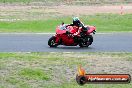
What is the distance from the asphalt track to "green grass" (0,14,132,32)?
3.81 metres

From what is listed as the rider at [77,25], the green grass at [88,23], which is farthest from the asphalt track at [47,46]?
the green grass at [88,23]

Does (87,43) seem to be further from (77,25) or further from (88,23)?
(88,23)

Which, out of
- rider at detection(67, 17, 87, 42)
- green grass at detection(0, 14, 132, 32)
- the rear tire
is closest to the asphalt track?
the rear tire

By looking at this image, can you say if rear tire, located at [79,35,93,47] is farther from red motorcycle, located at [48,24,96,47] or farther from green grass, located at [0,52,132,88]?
green grass, located at [0,52,132,88]

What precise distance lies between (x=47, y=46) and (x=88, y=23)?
13.0 metres

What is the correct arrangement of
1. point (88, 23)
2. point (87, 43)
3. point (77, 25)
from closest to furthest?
1. point (87, 43)
2. point (77, 25)
3. point (88, 23)

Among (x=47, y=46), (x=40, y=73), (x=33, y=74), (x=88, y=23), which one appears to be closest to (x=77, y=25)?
(x=47, y=46)

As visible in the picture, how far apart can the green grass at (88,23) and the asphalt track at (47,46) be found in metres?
3.81

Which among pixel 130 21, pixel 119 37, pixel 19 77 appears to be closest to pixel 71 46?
pixel 119 37

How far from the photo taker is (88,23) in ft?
107

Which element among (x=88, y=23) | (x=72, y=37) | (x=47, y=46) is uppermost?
(x=72, y=37)

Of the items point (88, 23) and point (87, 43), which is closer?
point (87, 43)

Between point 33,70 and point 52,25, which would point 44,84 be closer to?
point 33,70

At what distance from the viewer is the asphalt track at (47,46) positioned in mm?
18491
